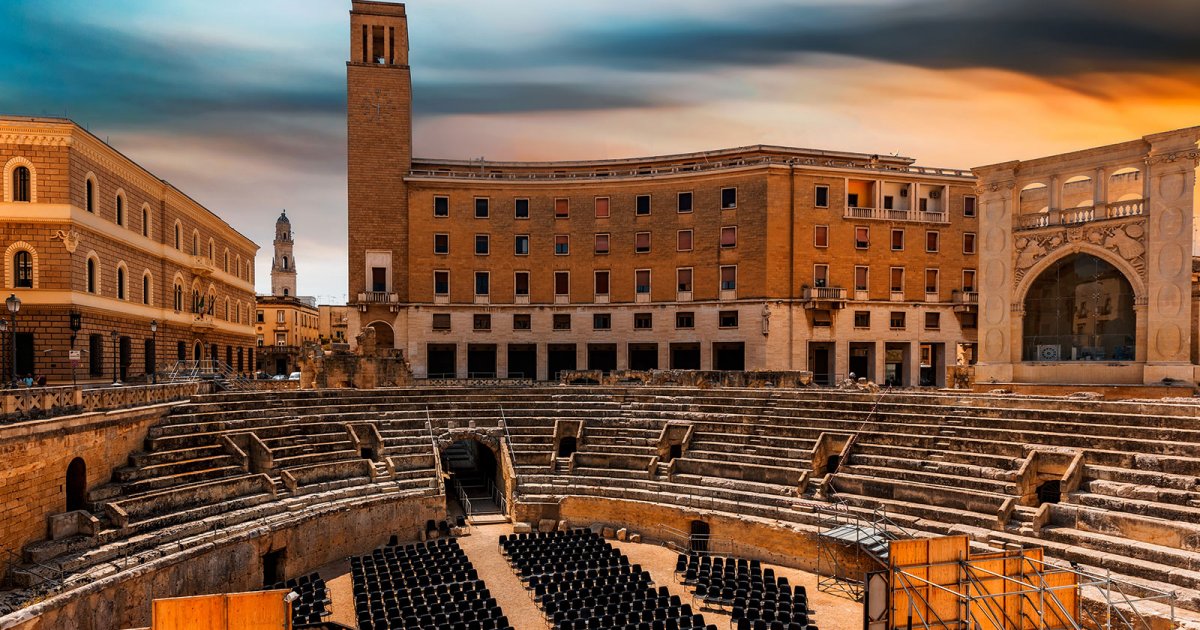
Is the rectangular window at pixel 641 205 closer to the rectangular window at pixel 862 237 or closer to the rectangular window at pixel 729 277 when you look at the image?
the rectangular window at pixel 729 277

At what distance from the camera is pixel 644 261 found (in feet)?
146

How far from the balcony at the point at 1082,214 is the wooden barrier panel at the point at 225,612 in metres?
26.4

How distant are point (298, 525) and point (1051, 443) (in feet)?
72.7

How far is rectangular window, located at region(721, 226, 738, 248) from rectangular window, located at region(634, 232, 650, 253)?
474cm

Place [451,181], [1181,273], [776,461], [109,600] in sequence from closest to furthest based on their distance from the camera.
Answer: [109,600] → [1181,273] → [776,461] → [451,181]

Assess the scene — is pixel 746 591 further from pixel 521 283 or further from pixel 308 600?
pixel 521 283

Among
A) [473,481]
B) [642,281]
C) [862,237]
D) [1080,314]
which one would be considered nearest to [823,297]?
[862,237]

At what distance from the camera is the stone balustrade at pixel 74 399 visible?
55.5 ft

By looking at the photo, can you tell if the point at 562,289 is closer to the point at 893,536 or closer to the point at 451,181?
the point at 451,181

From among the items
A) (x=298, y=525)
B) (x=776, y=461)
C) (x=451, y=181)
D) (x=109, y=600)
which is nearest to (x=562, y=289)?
(x=451, y=181)

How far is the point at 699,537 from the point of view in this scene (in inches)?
902

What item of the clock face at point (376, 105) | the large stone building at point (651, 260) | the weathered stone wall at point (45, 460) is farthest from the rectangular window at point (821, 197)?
the weathered stone wall at point (45, 460)

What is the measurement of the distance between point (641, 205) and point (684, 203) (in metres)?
2.72

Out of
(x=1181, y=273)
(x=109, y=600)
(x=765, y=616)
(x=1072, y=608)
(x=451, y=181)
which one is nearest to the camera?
(x=1072, y=608)
